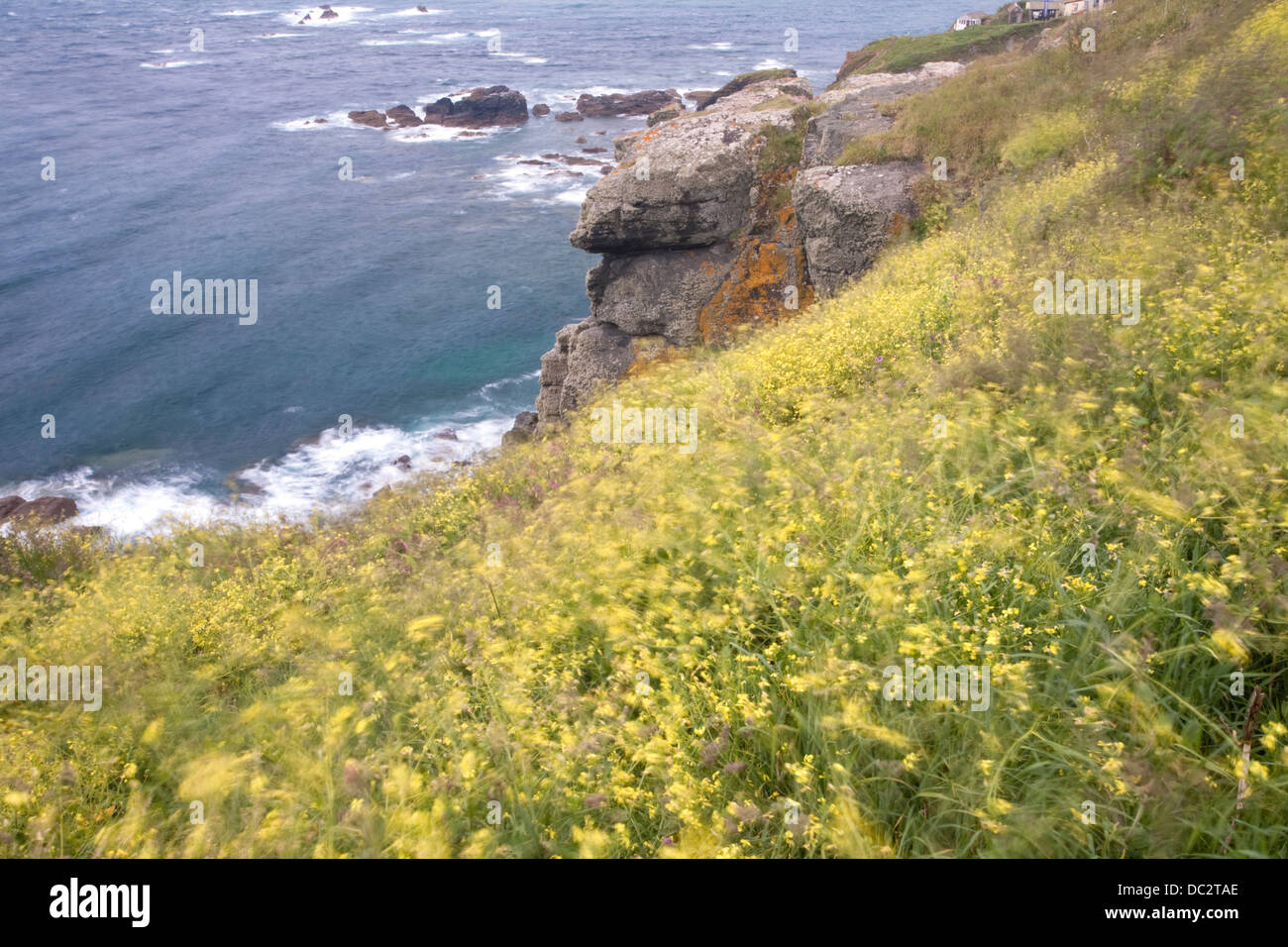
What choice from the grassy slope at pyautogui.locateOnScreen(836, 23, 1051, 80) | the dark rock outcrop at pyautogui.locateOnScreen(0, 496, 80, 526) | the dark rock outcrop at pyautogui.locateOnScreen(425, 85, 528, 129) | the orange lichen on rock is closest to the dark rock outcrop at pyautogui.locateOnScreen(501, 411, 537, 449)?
the orange lichen on rock

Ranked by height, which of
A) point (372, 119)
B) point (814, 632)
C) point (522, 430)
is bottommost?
point (522, 430)

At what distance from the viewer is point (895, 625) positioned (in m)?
3.95

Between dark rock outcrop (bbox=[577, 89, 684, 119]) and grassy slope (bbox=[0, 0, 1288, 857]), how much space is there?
161 ft

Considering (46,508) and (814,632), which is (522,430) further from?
(814,632)

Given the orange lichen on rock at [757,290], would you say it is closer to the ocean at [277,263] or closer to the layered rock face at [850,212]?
the layered rock face at [850,212]

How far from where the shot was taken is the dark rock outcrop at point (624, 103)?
5172 centimetres

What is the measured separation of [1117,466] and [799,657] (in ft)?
8.02

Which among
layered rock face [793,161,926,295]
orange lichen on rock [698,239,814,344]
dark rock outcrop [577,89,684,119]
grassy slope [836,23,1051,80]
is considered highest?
dark rock outcrop [577,89,684,119]

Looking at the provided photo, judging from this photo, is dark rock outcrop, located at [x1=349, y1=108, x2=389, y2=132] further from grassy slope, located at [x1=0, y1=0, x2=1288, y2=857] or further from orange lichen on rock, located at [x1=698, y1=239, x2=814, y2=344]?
grassy slope, located at [x1=0, y1=0, x2=1288, y2=857]

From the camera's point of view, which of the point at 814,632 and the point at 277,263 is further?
the point at 277,263

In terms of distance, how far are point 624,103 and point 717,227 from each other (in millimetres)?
42491

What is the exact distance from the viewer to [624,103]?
5206 cm

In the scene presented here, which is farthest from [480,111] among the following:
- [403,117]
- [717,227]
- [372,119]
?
[717,227]

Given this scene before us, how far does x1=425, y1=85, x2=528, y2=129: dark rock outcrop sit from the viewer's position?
1996 inches
